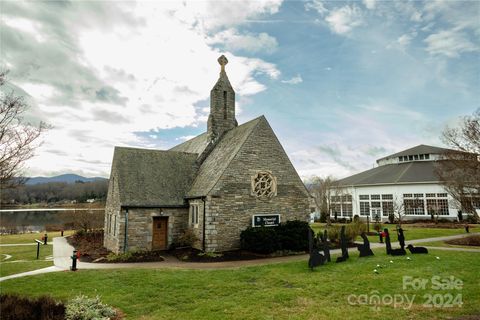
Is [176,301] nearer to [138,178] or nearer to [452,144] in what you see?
[138,178]

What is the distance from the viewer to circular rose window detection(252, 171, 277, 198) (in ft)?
64.7

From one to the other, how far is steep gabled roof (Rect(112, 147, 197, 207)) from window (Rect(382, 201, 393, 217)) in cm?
3158

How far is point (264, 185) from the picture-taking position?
20156 millimetres

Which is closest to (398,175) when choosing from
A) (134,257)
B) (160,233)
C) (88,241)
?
(160,233)

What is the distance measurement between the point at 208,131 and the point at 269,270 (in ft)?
50.2

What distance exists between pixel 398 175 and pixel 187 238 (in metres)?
36.7

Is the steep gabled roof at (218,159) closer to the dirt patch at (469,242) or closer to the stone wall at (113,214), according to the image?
the stone wall at (113,214)

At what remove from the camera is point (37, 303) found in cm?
789

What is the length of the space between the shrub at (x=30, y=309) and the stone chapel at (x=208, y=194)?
1044cm

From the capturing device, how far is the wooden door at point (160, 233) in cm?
1989

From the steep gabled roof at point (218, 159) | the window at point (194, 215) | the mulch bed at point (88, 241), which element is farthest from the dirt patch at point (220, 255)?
the mulch bed at point (88, 241)

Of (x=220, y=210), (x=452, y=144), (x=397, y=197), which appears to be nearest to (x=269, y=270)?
(x=220, y=210)

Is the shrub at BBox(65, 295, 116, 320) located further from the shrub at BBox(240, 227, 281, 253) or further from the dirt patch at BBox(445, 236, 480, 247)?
the dirt patch at BBox(445, 236, 480, 247)

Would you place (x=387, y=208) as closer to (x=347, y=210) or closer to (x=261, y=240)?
(x=347, y=210)
